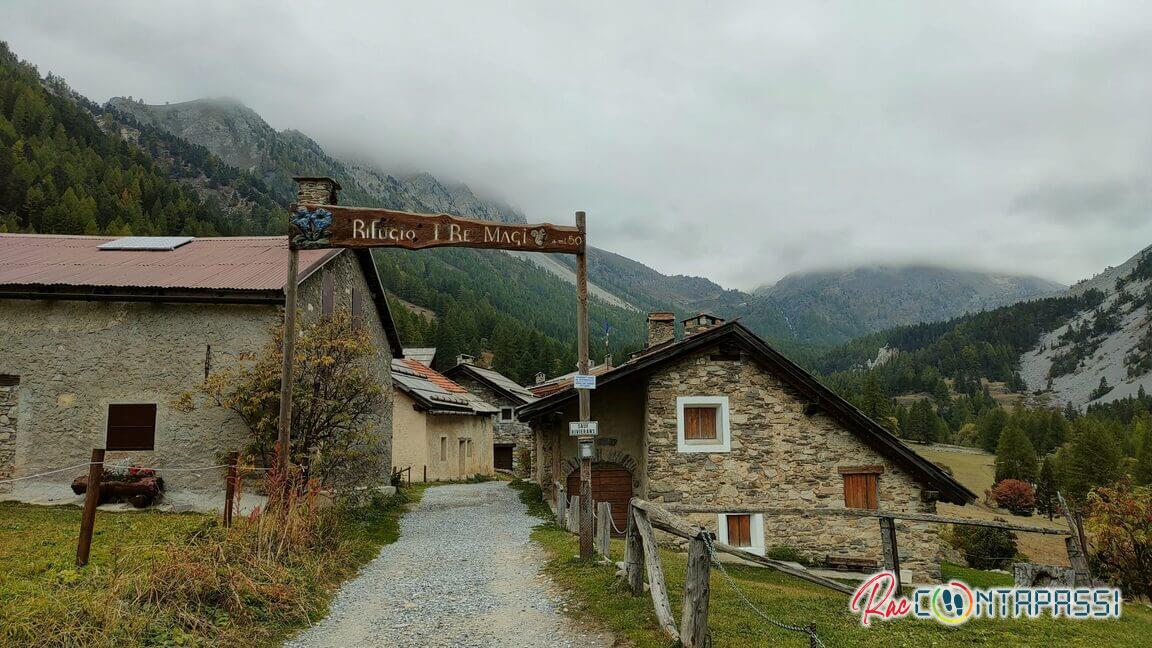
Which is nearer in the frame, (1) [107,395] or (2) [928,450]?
(1) [107,395]

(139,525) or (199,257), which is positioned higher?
(199,257)

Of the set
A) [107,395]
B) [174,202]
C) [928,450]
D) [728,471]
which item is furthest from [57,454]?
[928,450]

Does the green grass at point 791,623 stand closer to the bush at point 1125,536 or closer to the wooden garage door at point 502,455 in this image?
the bush at point 1125,536

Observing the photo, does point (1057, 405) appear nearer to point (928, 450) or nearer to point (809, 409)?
point (928, 450)

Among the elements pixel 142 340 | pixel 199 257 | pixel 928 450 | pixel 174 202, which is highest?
pixel 174 202

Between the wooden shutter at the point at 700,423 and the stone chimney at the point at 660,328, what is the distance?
596 centimetres

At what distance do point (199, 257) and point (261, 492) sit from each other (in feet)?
22.8

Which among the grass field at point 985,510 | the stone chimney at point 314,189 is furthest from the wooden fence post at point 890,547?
the stone chimney at point 314,189

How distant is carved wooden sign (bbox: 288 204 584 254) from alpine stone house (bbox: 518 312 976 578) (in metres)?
5.59

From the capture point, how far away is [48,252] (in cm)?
1745

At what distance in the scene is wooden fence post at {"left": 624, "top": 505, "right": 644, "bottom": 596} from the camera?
823cm

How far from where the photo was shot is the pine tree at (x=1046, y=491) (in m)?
63.4

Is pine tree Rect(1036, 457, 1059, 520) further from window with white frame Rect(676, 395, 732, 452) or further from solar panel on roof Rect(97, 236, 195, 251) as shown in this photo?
solar panel on roof Rect(97, 236, 195, 251)

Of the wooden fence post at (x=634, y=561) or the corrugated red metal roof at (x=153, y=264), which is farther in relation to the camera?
the corrugated red metal roof at (x=153, y=264)
